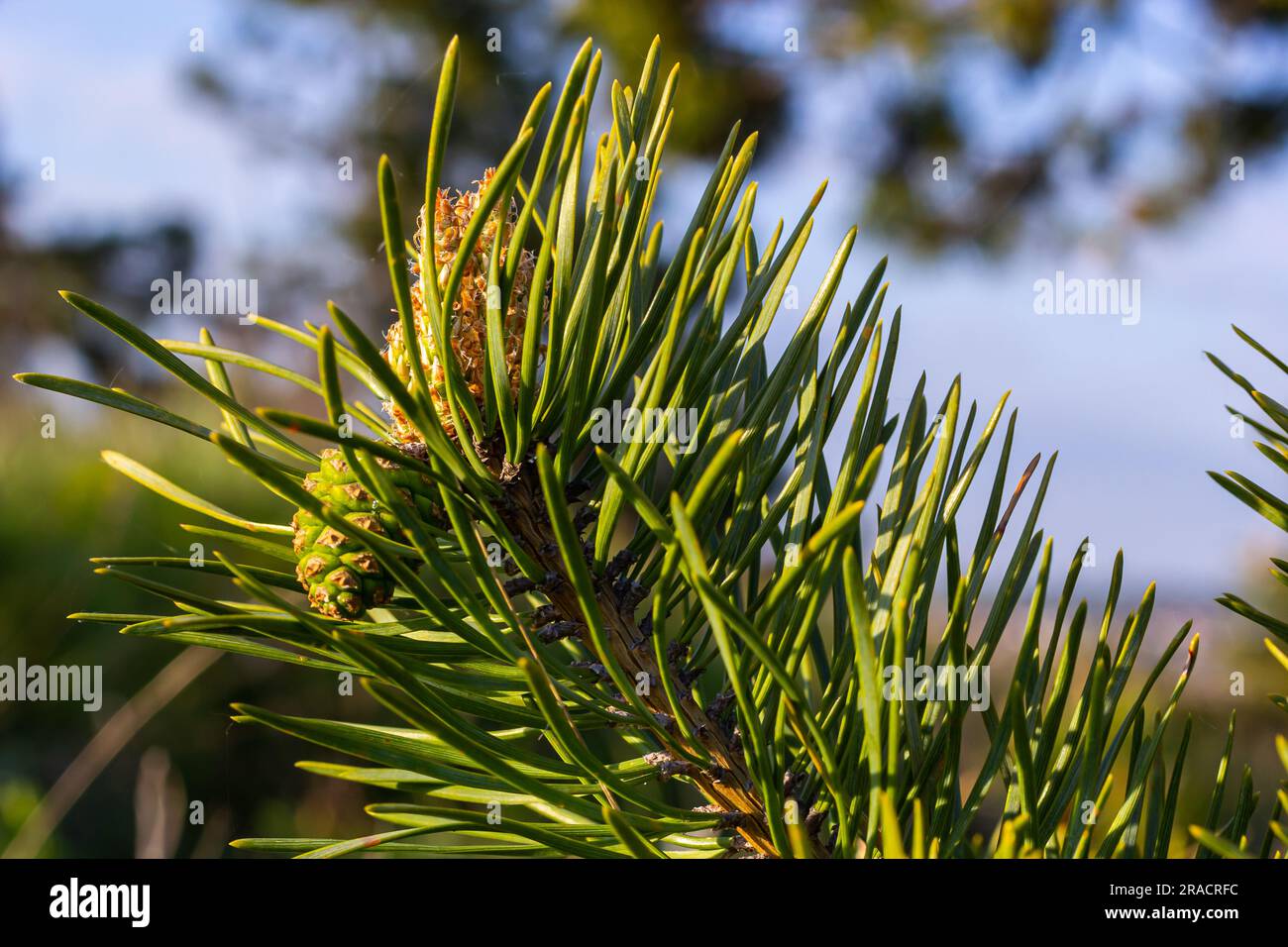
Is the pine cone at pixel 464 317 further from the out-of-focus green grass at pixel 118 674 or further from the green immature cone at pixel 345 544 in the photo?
the out-of-focus green grass at pixel 118 674

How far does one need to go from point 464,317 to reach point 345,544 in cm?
7

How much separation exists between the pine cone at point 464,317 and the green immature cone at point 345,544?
22 mm

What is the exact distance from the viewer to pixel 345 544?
0.27m

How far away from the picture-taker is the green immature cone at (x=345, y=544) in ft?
0.88

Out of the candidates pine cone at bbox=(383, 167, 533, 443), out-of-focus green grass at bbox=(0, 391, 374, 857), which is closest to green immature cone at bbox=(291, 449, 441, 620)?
pine cone at bbox=(383, 167, 533, 443)

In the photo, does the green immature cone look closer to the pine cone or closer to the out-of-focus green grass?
the pine cone

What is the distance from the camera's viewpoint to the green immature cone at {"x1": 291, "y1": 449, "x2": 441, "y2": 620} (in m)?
0.27

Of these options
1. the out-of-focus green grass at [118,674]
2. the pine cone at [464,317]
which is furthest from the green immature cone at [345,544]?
the out-of-focus green grass at [118,674]

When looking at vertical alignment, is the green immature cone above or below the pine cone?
below

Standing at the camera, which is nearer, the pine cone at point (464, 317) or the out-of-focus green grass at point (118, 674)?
the pine cone at point (464, 317)

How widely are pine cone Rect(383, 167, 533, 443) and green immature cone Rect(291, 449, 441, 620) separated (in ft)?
0.07

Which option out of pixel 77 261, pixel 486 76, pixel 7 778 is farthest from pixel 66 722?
pixel 77 261

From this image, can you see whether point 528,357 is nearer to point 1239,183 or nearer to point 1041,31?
point 1041,31

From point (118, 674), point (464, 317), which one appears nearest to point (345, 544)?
point (464, 317)
